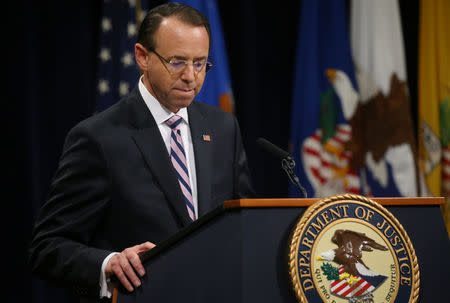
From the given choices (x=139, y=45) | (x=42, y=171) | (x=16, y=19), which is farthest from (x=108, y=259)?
(x=16, y=19)

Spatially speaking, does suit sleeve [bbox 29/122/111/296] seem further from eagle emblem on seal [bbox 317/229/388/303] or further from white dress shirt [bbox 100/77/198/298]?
eagle emblem on seal [bbox 317/229/388/303]

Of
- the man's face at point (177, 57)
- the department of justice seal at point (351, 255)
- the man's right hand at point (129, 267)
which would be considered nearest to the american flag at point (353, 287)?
the department of justice seal at point (351, 255)

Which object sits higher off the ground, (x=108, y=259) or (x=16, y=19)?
(x=16, y=19)

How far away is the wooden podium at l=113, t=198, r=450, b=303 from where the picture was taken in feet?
4.32

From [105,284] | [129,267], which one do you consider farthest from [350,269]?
[105,284]

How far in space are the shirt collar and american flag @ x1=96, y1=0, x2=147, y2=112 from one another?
175 centimetres

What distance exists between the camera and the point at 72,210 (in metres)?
1.86

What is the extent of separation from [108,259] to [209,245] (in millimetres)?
400

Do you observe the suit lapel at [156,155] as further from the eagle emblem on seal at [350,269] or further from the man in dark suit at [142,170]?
the eagle emblem on seal at [350,269]

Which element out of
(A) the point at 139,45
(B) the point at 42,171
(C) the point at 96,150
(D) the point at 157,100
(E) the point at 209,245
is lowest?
(B) the point at 42,171

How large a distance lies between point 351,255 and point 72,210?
95 centimetres

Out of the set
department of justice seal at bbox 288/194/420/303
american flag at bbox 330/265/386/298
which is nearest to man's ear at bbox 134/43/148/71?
department of justice seal at bbox 288/194/420/303

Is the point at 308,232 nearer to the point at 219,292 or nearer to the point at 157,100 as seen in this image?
the point at 219,292

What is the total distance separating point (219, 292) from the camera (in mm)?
1340
